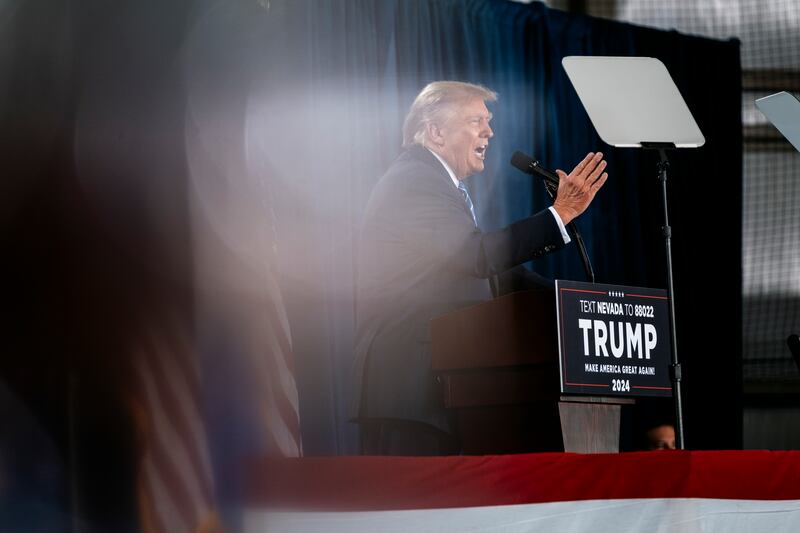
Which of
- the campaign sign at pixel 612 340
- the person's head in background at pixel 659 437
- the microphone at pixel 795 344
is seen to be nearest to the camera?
the campaign sign at pixel 612 340

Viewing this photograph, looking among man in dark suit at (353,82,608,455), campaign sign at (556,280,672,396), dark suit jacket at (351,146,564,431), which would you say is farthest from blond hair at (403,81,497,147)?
campaign sign at (556,280,672,396)

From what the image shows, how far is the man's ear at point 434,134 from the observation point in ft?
10.2

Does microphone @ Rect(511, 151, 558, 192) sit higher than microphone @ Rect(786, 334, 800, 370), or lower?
higher

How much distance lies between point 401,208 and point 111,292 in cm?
90

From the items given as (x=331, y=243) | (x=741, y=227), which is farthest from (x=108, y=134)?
(x=741, y=227)

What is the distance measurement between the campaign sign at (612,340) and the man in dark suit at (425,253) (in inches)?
13.0

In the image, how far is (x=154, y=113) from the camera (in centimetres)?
242

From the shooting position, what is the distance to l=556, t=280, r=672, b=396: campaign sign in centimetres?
222

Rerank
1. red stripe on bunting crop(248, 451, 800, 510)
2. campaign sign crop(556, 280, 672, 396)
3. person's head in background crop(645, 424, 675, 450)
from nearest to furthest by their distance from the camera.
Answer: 1. red stripe on bunting crop(248, 451, 800, 510)
2. campaign sign crop(556, 280, 672, 396)
3. person's head in background crop(645, 424, 675, 450)

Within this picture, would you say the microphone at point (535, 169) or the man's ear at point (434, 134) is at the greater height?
the man's ear at point (434, 134)

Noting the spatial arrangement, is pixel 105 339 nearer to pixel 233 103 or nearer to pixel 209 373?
pixel 209 373

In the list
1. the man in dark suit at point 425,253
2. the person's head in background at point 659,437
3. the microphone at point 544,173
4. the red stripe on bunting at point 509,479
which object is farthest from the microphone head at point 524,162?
the person's head in background at point 659,437

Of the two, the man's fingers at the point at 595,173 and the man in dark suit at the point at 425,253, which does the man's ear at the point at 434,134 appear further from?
the man's fingers at the point at 595,173

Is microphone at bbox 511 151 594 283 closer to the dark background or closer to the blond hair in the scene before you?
the blond hair
